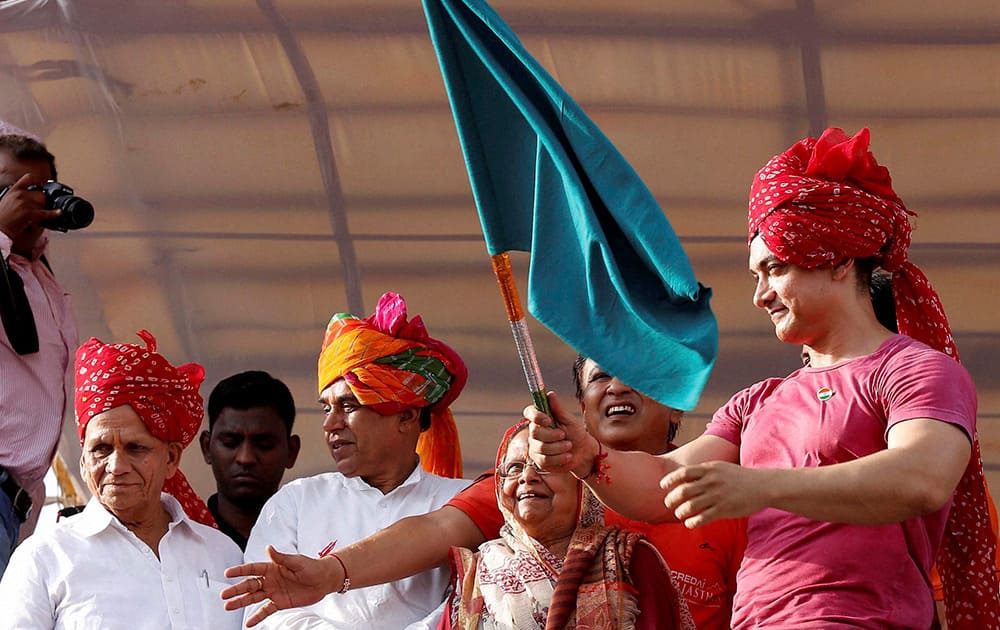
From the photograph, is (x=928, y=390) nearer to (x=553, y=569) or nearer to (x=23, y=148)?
(x=553, y=569)

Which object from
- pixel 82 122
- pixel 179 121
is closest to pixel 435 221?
pixel 179 121

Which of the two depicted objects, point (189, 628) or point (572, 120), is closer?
point (572, 120)

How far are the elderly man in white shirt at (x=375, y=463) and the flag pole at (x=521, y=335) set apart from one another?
1.20m

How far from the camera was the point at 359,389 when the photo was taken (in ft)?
14.6

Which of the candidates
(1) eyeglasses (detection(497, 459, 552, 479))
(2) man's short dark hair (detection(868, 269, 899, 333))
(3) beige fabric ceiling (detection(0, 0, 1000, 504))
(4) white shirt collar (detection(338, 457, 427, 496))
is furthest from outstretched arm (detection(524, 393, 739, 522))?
(3) beige fabric ceiling (detection(0, 0, 1000, 504))

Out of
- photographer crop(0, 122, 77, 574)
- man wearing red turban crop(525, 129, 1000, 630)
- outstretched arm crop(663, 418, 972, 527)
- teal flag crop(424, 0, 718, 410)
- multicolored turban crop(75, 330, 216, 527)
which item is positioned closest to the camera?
outstretched arm crop(663, 418, 972, 527)

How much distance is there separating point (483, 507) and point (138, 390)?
1.03 metres

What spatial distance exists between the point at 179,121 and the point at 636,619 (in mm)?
3234

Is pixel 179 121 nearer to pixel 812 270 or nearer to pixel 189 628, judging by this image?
pixel 189 628

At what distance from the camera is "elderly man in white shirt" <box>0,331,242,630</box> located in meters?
3.75

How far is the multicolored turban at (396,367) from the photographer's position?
176 inches

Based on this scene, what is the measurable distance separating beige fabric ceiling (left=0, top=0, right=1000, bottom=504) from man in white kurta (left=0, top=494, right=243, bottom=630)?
7.07ft

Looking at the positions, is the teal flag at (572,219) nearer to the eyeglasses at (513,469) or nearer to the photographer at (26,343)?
the eyeglasses at (513,469)

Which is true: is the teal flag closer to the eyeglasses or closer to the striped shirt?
the eyeglasses
